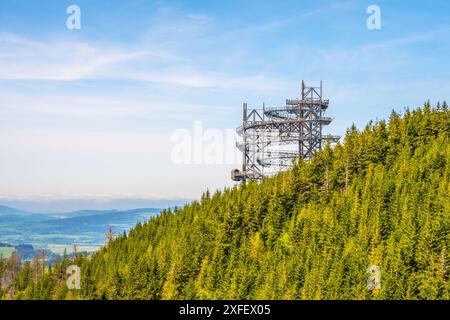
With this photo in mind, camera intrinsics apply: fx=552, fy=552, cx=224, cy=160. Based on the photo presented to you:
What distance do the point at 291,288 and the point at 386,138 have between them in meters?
44.0

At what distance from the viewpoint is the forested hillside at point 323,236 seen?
66500 millimetres

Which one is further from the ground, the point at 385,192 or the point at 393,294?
the point at 385,192

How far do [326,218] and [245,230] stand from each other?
1640cm

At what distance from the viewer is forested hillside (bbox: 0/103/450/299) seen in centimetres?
6650

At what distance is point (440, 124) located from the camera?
101 m

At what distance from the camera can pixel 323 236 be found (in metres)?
78.2

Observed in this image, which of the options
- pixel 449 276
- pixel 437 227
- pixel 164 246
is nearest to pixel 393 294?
pixel 449 276

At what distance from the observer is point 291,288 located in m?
68.1

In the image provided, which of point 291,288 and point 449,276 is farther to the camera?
point 291,288
